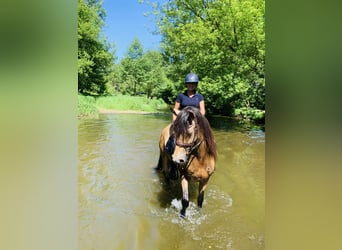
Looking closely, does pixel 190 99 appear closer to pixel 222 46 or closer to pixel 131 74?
pixel 222 46

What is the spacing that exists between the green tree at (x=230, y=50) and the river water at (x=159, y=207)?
215 inches

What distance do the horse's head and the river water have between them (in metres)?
1.03

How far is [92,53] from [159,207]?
2741 cm

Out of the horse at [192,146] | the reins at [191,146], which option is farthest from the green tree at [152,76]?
the reins at [191,146]

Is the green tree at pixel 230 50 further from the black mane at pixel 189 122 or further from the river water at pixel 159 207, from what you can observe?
the black mane at pixel 189 122

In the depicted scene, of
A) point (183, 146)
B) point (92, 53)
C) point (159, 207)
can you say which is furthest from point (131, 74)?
point (183, 146)

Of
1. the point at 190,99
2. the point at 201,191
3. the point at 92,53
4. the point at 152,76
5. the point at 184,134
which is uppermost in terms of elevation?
the point at 92,53

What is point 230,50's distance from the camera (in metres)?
13.4

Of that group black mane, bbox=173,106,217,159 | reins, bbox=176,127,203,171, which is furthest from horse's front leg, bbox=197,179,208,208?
black mane, bbox=173,106,217,159

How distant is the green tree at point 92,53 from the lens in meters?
26.5

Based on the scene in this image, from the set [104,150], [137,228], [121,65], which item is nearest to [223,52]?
[104,150]
